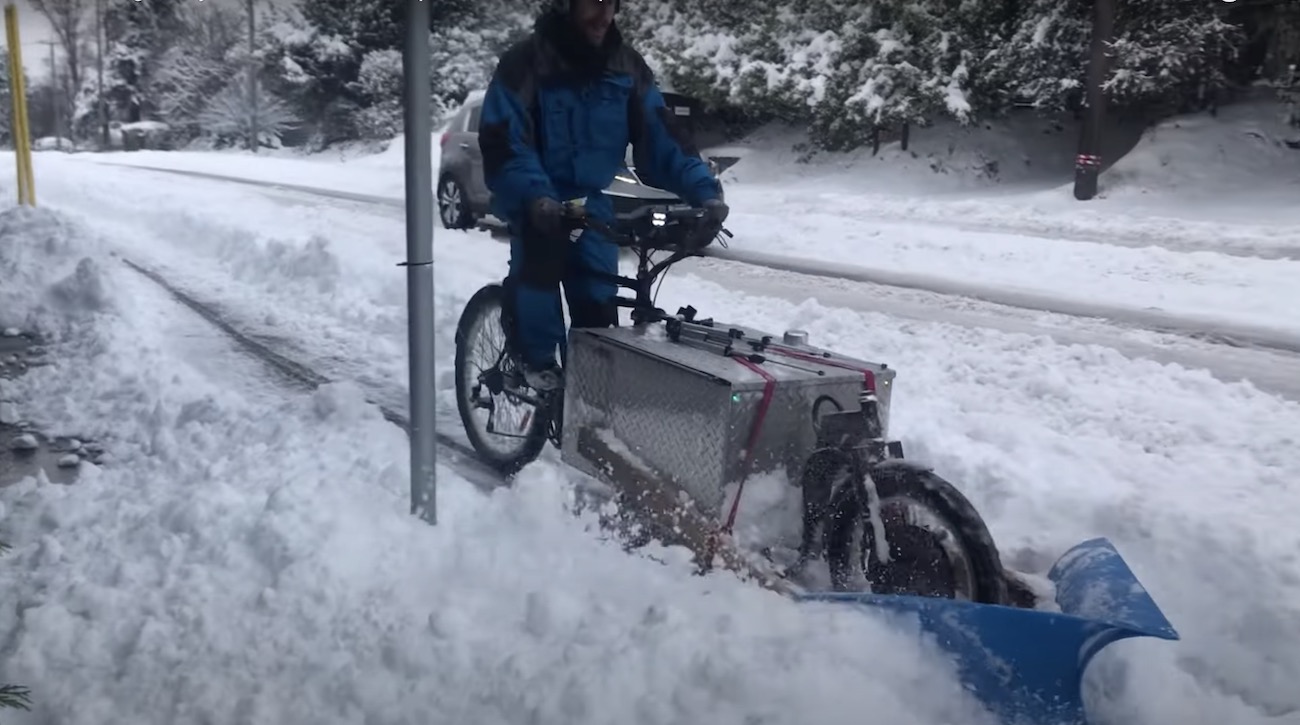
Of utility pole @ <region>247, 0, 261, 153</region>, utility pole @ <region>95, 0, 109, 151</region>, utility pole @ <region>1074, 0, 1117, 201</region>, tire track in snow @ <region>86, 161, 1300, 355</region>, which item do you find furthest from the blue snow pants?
utility pole @ <region>1074, 0, 1117, 201</region>

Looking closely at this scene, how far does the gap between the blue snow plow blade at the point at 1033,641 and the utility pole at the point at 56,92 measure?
4.24m

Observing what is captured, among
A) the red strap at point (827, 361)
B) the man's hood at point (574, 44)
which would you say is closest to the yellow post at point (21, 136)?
the man's hood at point (574, 44)

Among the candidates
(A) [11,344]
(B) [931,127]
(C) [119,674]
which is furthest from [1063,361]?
(B) [931,127]

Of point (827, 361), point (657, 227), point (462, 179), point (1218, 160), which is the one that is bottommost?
point (827, 361)

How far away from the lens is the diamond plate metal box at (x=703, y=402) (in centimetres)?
264

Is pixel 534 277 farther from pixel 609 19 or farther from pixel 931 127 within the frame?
pixel 931 127

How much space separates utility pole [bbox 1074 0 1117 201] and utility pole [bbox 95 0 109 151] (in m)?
8.70

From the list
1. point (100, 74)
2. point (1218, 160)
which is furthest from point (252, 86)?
point (1218, 160)

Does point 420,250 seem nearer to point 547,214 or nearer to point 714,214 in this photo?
point 547,214

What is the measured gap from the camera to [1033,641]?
2.06m

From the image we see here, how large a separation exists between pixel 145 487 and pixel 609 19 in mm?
2112

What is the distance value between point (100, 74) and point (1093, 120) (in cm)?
1201

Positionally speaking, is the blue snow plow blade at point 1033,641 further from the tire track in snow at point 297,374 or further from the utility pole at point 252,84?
the utility pole at point 252,84

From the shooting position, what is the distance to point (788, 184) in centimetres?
1734
